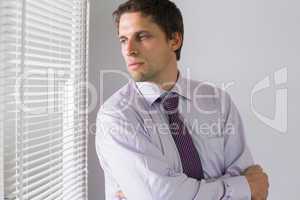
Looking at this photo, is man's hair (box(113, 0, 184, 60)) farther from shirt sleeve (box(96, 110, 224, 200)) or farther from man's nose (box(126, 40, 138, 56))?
shirt sleeve (box(96, 110, 224, 200))

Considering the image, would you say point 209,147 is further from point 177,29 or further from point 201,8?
point 201,8

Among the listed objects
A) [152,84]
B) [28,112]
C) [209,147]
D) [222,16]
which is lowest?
[209,147]

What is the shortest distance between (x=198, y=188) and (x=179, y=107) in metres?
0.42

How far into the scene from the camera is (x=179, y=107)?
5.35ft

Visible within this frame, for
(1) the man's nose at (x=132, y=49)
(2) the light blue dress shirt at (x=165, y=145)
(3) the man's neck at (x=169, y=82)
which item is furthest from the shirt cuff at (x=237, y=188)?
(1) the man's nose at (x=132, y=49)

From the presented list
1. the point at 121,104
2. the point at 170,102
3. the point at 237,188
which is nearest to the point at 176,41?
the point at 170,102

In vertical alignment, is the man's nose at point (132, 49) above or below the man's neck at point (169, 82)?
above

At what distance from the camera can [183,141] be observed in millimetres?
1518

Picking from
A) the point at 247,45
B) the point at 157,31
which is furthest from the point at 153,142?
the point at 247,45

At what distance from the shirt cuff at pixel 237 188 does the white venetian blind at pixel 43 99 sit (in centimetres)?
78

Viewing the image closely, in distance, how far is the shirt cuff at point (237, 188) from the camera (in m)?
1.38

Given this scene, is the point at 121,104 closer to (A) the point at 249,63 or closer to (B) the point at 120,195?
(B) the point at 120,195

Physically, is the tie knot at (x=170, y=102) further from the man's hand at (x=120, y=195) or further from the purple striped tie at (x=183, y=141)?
the man's hand at (x=120, y=195)

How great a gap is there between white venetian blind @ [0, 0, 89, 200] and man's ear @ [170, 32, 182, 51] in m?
0.54
